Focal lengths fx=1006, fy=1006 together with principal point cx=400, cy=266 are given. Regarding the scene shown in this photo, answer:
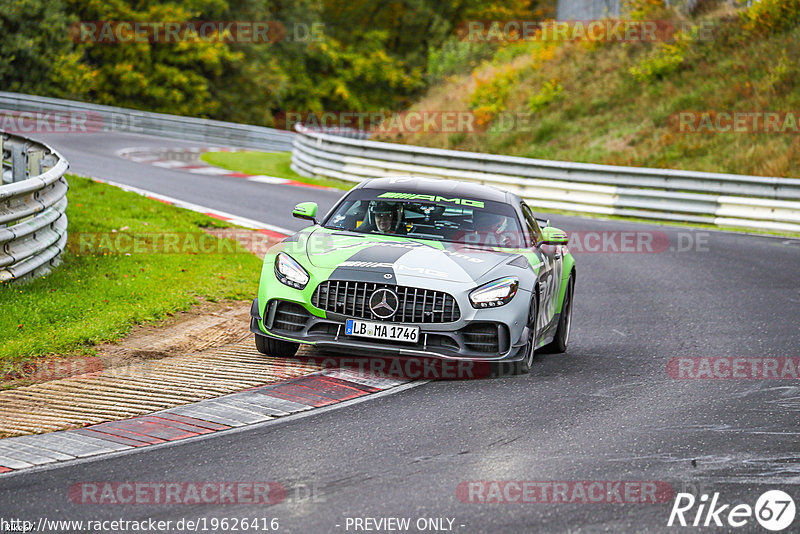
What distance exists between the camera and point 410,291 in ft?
24.7

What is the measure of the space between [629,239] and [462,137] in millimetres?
14174

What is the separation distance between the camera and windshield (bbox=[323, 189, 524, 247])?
342 inches

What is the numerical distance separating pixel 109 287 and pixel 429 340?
383 cm

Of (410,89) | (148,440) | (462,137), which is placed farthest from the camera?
(410,89)

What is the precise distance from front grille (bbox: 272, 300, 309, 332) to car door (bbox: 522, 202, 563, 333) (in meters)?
1.91

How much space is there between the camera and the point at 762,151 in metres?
24.0

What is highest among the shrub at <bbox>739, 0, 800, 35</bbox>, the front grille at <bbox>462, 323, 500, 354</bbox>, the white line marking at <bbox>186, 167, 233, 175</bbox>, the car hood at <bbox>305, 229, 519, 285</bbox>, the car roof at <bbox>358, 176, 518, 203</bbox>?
the shrub at <bbox>739, 0, 800, 35</bbox>

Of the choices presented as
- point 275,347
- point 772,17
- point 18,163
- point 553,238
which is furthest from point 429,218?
point 772,17

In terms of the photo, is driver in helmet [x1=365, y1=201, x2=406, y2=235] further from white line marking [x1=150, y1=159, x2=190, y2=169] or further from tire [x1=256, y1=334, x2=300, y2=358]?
white line marking [x1=150, y1=159, x2=190, y2=169]

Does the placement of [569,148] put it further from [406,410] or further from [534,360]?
[406,410]

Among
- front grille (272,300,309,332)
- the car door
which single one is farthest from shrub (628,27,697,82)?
front grille (272,300,309,332)

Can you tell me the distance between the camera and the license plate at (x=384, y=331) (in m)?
7.44

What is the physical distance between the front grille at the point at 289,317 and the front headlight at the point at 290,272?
Result: 0.52ft

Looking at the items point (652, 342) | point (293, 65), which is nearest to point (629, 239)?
point (652, 342)
